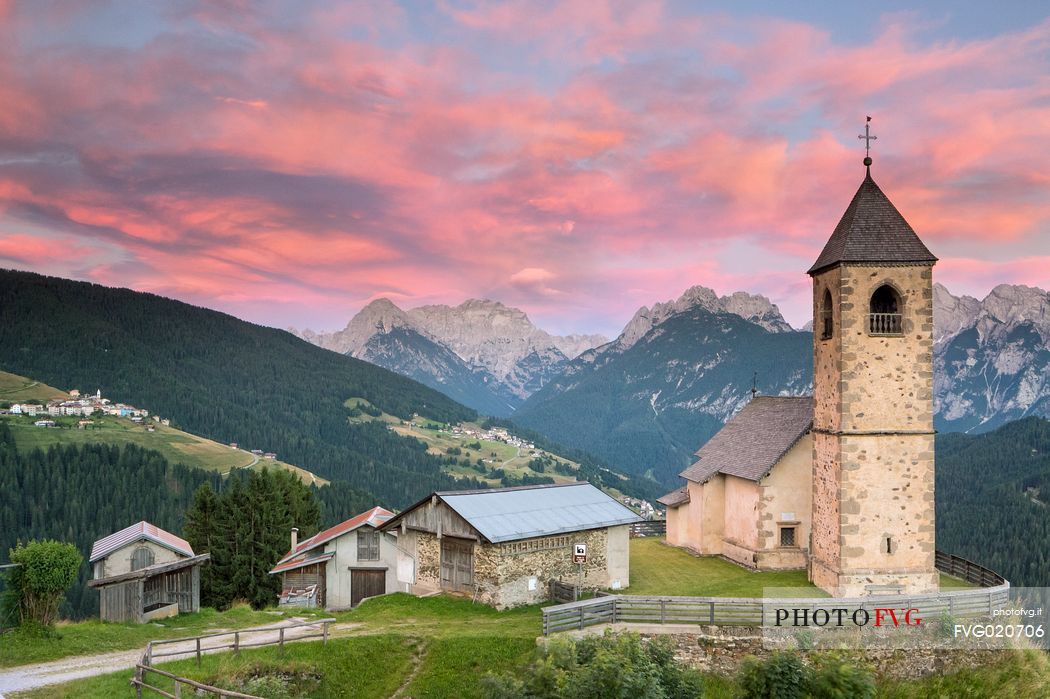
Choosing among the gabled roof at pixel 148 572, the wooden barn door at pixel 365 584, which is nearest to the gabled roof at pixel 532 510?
the wooden barn door at pixel 365 584

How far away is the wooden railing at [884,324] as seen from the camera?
3341cm

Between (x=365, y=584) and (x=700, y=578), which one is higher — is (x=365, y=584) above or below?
below

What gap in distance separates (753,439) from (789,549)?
631cm

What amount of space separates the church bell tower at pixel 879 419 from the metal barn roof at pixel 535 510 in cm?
963

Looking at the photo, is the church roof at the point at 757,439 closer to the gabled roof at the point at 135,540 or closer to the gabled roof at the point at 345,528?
the gabled roof at the point at 345,528

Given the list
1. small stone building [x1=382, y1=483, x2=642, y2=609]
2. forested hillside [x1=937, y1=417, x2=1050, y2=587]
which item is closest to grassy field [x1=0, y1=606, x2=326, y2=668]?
small stone building [x1=382, y1=483, x2=642, y2=609]

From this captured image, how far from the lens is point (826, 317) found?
117ft

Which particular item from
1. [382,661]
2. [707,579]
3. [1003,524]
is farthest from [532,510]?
[1003,524]

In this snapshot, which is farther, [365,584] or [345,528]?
[345,528]

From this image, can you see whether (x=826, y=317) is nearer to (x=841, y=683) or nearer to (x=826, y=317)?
(x=826, y=317)

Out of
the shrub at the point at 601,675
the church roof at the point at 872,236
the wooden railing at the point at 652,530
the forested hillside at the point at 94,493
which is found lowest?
the forested hillside at the point at 94,493

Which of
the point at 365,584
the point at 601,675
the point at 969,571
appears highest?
the point at 601,675

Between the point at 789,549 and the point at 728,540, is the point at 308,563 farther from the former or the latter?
the point at 789,549

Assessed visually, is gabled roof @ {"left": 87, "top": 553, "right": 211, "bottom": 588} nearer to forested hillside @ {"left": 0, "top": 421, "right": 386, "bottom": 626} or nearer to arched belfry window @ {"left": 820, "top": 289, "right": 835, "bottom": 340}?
arched belfry window @ {"left": 820, "top": 289, "right": 835, "bottom": 340}
